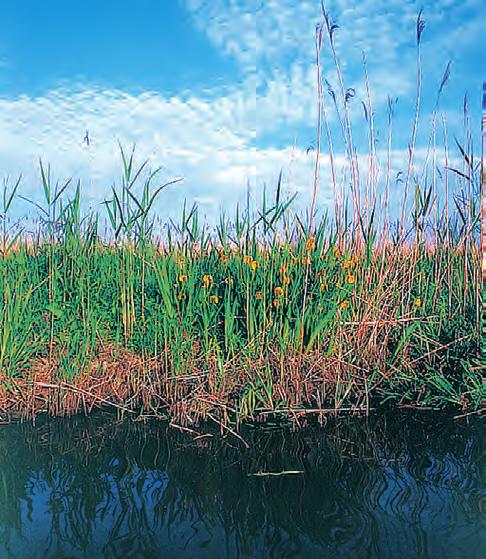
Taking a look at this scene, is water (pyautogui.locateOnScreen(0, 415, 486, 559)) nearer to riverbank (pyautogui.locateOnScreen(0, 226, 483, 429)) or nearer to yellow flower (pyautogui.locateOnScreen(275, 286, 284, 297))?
riverbank (pyautogui.locateOnScreen(0, 226, 483, 429))

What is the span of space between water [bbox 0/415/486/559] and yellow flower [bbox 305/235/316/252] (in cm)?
88

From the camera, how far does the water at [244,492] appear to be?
1.57 meters

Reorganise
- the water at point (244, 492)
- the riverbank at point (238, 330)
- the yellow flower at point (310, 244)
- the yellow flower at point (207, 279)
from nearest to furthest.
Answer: the water at point (244, 492) → the riverbank at point (238, 330) → the yellow flower at point (207, 279) → the yellow flower at point (310, 244)

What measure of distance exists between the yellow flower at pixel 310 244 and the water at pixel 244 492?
2.89 feet

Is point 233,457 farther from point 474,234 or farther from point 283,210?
point 474,234

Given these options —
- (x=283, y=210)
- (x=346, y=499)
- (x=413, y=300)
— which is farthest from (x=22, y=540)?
(x=413, y=300)

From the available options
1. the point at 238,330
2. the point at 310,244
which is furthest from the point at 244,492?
the point at 310,244

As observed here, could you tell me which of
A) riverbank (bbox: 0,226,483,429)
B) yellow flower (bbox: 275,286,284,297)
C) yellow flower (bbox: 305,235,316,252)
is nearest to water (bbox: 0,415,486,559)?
riverbank (bbox: 0,226,483,429)

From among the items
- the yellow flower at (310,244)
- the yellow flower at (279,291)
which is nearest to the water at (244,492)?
the yellow flower at (279,291)

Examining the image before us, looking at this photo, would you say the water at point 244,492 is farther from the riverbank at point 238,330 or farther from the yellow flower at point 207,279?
the yellow flower at point 207,279

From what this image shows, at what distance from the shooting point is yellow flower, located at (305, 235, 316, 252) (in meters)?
3.00

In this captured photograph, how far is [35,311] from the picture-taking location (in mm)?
3021

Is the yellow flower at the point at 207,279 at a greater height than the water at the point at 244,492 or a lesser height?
greater

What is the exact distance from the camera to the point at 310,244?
3.01 meters
